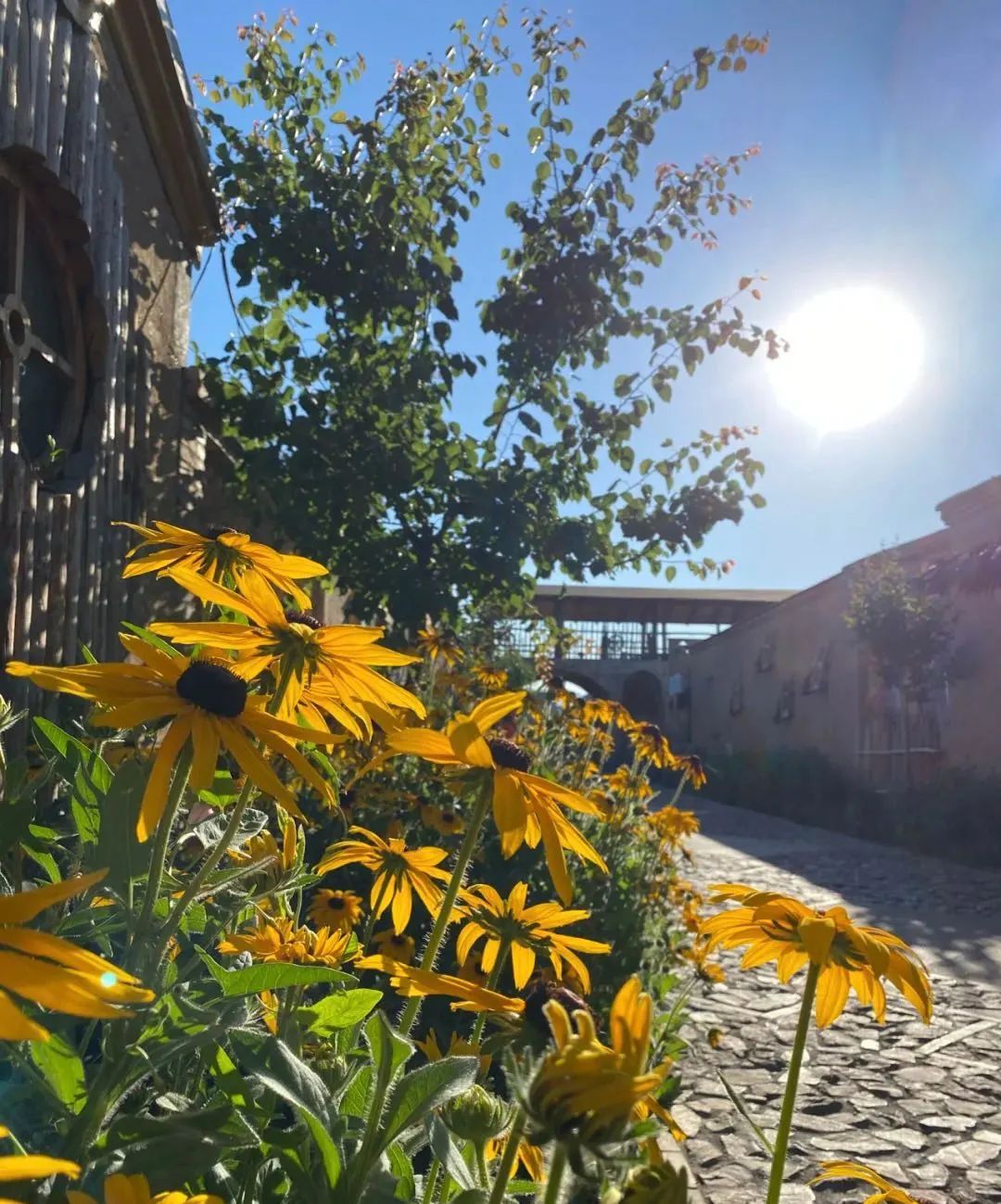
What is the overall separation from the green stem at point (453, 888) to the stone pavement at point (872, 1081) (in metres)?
2.05

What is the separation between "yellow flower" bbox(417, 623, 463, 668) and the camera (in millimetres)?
5582

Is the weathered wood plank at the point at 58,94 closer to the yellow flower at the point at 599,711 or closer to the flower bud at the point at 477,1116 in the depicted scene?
the flower bud at the point at 477,1116

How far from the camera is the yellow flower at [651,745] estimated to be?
5.31 meters

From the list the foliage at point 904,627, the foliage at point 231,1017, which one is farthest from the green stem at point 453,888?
the foliage at point 904,627

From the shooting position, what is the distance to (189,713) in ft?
2.78

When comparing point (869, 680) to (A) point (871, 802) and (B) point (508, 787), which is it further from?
(B) point (508, 787)

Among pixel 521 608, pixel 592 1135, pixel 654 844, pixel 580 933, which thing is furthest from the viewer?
pixel 521 608

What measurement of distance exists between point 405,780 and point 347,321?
285cm

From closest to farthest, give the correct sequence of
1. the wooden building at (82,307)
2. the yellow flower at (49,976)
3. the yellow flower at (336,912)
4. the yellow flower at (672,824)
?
the yellow flower at (49,976), the yellow flower at (336,912), the wooden building at (82,307), the yellow flower at (672,824)

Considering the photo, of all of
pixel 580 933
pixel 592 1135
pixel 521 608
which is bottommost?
pixel 580 933

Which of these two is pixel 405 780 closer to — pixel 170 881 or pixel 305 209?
pixel 170 881

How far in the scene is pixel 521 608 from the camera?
6.34 m

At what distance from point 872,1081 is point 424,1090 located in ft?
12.7

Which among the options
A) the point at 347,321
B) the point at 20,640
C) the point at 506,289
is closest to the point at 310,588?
the point at 347,321
